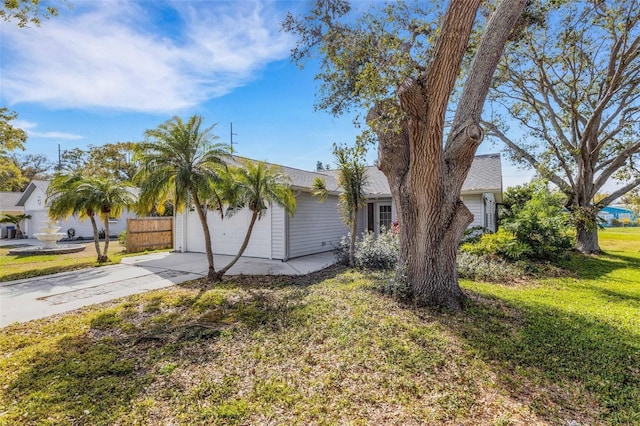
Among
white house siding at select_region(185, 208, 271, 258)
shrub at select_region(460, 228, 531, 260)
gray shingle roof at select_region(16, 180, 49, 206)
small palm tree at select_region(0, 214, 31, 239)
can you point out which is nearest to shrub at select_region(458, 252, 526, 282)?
shrub at select_region(460, 228, 531, 260)

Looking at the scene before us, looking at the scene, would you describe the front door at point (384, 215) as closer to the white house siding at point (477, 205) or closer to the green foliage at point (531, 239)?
the white house siding at point (477, 205)

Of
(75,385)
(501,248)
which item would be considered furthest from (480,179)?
(75,385)

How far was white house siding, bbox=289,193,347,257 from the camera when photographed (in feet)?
36.9

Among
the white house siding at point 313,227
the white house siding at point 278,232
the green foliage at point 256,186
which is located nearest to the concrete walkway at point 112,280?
the white house siding at point 278,232

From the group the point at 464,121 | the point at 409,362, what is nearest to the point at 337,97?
the point at 464,121

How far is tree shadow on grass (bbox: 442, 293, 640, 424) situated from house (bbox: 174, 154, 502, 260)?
698 centimetres

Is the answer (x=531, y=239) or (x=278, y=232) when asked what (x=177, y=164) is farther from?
(x=531, y=239)

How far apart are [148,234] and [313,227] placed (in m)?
8.47

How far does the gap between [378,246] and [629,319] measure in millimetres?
5527

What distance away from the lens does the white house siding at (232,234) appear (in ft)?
36.6

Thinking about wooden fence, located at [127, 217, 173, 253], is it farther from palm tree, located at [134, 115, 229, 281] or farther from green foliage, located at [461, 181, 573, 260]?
green foliage, located at [461, 181, 573, 260]

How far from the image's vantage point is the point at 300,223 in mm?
11438

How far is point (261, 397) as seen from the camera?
115 inches

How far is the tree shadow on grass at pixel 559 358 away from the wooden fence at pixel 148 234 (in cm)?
1418
